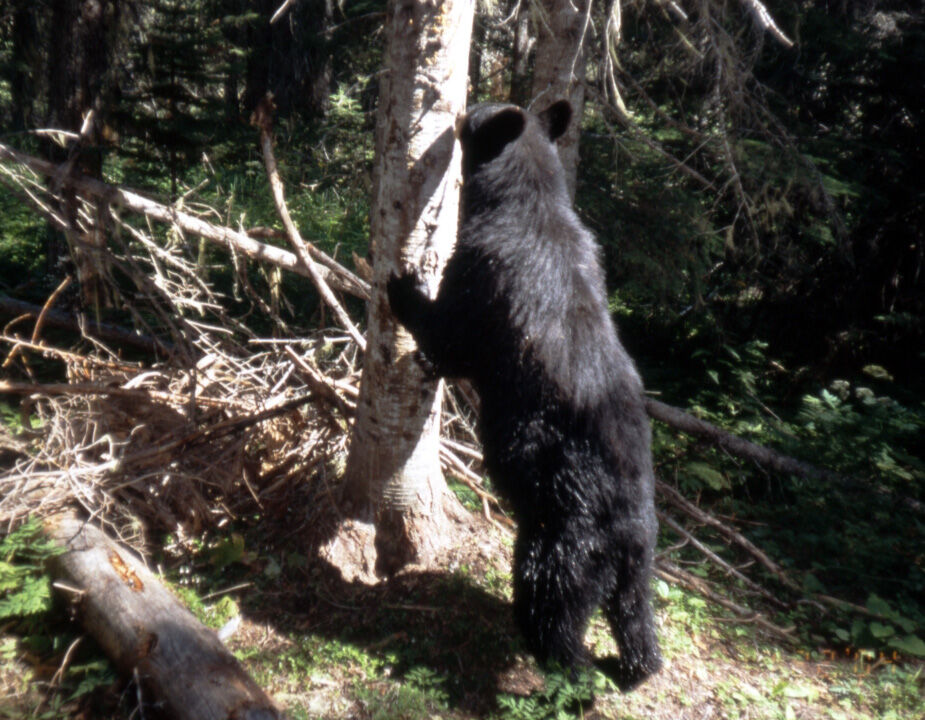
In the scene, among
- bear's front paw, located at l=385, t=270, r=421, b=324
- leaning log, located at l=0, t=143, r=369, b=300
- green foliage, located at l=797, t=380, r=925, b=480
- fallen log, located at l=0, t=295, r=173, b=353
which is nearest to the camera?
bear's front paw, located at l=385, t=270, r=421, b=324

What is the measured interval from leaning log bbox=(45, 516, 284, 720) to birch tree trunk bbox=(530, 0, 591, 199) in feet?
13.4

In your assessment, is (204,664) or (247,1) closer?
(204,664)

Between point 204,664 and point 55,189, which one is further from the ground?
point 55,189

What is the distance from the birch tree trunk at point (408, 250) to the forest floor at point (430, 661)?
1.13 feet

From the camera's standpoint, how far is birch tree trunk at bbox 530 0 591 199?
5645 millimetres

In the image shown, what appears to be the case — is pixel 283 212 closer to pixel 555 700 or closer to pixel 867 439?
pixel 555 700

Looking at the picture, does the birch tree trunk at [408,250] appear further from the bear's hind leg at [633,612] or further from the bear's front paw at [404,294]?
the bear's hind leg at [633,612]

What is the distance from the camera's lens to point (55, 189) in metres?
4.69

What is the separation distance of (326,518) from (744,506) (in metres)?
3.87

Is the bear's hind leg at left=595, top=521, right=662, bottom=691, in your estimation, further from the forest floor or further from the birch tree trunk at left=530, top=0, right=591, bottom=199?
the birch tree trunk at left=530, top=0, right=591, bottom=199

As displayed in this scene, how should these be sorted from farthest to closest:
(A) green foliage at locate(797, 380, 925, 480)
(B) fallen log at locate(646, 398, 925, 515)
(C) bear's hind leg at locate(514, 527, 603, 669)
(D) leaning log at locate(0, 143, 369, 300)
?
(A) green foliage at locate(797, 380, 925, 480), (B) fallen log at locate(646, 398, 925, 515), (D) leaning log at locate(0, 143, 369, 300), (C) bear's hind leg at locate(514, 527, 603, 669)

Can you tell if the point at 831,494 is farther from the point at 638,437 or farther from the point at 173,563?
the point at 173,563

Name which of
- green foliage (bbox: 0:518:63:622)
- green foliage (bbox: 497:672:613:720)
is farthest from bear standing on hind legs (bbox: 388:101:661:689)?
green foliage (bbox: 0:518:63:622)

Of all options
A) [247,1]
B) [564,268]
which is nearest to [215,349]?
[564,268]
